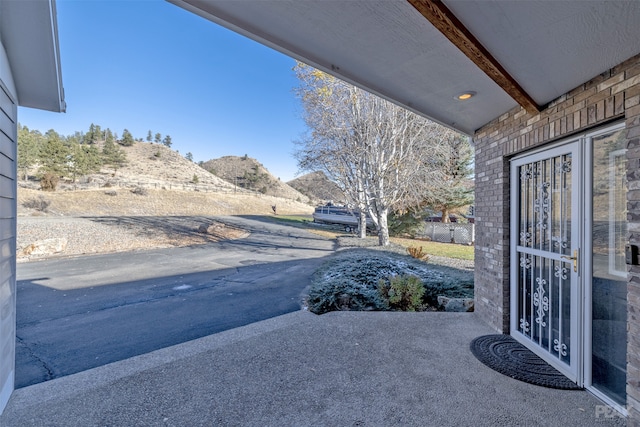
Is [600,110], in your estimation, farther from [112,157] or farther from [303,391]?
[112,157]

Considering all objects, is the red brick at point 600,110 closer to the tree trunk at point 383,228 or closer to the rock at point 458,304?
the rock at point 458,304

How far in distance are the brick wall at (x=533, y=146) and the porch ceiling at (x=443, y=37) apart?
14cm

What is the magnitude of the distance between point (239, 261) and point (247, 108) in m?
20.3

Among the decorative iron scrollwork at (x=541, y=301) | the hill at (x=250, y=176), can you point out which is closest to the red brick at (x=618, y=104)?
the decorative iron scrollwork at (x=541, y=301)

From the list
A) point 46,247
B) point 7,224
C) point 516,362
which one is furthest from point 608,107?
point 46,247

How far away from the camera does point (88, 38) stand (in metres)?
9.92

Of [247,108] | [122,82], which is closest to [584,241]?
[122,82]

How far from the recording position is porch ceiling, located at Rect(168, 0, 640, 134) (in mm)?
1560

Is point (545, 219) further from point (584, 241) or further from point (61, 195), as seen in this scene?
point (61, 195)

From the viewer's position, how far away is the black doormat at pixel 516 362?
248 centimetres

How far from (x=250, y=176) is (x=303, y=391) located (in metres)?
52.7

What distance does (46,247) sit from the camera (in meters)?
9.65

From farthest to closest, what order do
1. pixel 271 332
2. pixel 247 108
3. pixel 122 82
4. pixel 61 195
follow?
pixel 247 108 → pixel 61 195 → pixel 122 82 → pixel 271 332

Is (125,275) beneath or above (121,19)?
beneath
